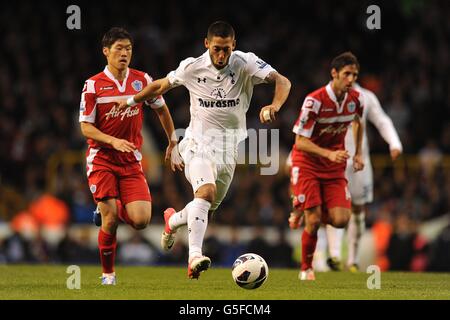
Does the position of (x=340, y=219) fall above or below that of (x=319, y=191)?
below

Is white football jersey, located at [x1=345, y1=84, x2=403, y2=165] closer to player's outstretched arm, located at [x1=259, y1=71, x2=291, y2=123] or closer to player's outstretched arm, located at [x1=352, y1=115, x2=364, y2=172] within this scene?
player's outstretched arm, located at [x1=352, y1=115, x2=364, y2=172]

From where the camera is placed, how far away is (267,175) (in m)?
20.2

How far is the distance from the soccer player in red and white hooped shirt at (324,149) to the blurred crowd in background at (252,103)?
5837 mm

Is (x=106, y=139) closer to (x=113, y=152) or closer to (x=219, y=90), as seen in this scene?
(x=113, y=152)

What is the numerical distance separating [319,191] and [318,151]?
2.32 feet

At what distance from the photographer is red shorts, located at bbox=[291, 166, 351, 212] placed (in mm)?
12281

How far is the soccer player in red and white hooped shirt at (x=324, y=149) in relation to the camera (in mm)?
12078

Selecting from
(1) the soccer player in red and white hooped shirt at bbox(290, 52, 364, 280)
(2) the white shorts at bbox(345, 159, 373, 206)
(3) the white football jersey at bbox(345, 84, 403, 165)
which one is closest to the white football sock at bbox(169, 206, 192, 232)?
(1) the soccer player in red and white hooped shirt at bbox(290, 52, 364, 280)

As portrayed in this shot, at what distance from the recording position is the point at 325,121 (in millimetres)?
12211

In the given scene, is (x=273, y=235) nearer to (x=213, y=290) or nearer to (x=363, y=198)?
(x=363, y=198)

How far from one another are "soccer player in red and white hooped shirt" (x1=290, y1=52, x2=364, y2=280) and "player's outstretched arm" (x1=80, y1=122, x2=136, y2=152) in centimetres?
251

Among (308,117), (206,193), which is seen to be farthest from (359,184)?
(206,193)

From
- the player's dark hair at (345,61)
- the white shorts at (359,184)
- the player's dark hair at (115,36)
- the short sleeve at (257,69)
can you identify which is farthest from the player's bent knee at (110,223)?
the white shorts at (359,184)

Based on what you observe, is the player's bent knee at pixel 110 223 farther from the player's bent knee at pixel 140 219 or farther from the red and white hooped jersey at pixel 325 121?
the red and white hooped jersey at pixel 325 121
